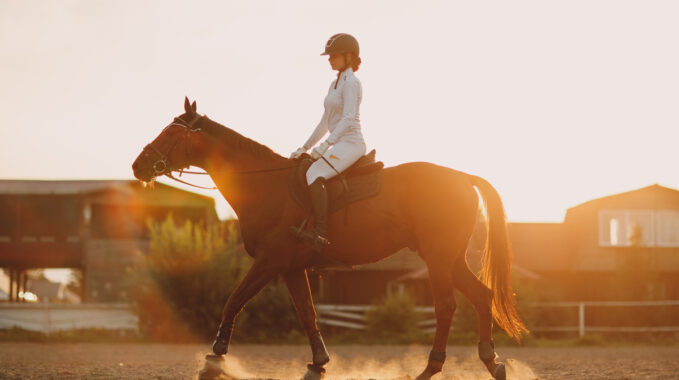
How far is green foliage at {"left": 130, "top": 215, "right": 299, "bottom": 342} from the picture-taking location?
71.5 feet

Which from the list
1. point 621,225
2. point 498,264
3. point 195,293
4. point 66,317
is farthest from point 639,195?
point 498,264

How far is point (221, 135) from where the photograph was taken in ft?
26.6

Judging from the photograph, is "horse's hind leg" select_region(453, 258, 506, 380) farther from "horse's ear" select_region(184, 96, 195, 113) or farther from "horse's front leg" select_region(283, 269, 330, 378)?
"horse's ear" select_region(184, 96, 195, 113)

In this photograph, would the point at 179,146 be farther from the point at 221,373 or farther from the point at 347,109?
the point at 221,373

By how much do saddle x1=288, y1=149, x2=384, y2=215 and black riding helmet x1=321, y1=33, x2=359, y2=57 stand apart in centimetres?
115

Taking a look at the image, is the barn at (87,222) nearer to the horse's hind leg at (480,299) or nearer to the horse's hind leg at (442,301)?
the horse's hind leg at (480,299)

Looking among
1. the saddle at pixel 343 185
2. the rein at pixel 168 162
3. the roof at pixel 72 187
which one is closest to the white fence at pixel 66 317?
the roof at pixel 72 187

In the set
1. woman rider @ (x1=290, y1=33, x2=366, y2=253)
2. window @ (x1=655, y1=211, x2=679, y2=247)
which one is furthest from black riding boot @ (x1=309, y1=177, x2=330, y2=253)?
window @ (x1=655, y1=211, x2=679, y2=247)

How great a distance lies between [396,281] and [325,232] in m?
22.8

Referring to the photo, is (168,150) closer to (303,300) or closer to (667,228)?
(303,300)

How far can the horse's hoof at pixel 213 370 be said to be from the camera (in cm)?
726

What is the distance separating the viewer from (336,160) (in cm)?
790

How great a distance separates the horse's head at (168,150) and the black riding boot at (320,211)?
1405mm

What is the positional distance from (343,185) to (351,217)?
339mm
